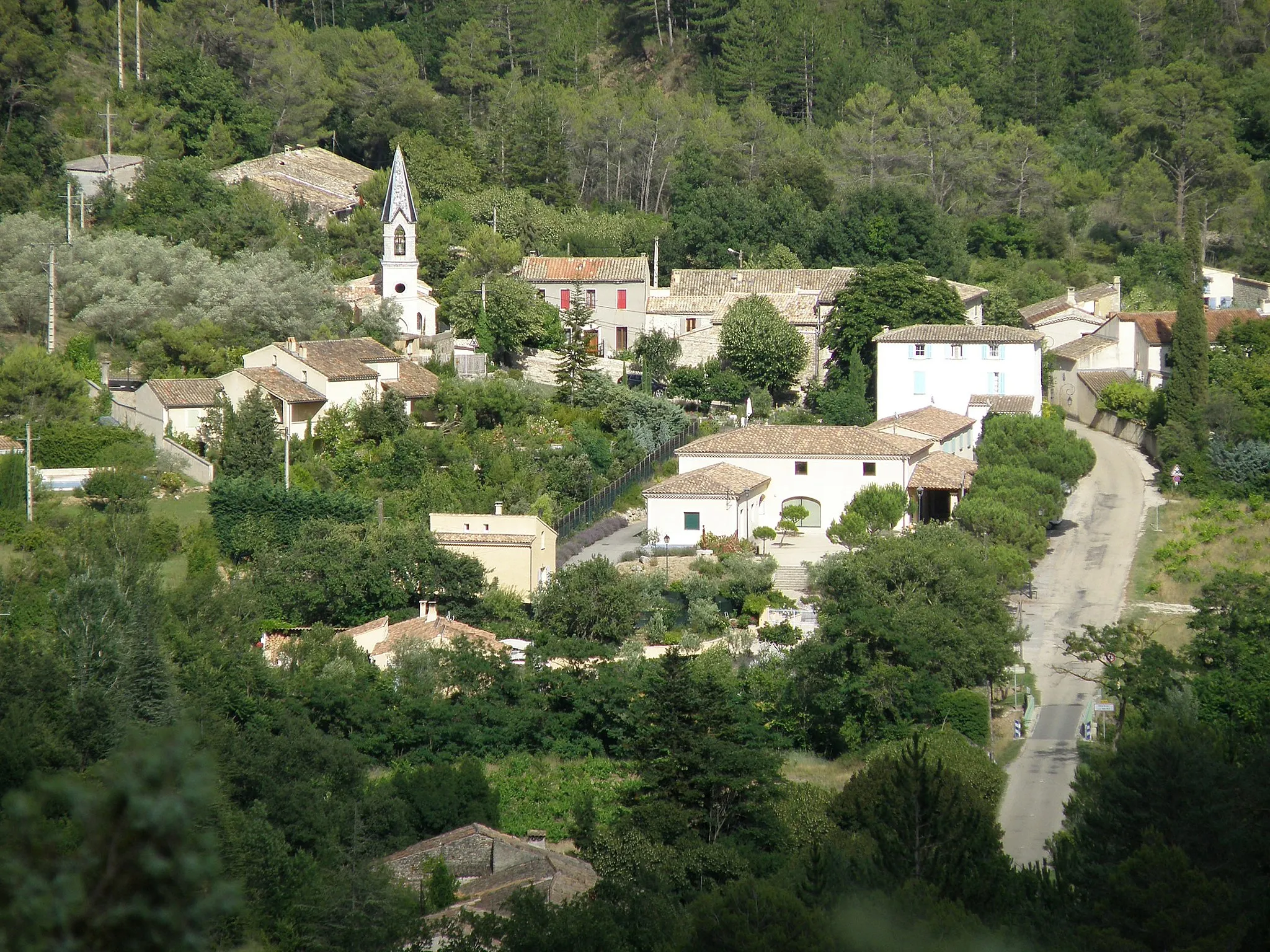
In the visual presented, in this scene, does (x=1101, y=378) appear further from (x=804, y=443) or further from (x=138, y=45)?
(x=138, y=45)

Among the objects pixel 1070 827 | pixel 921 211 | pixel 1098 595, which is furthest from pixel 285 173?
pixel 1070 827

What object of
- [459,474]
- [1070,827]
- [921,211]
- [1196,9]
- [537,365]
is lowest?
[1070,827]

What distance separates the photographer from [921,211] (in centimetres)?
5244

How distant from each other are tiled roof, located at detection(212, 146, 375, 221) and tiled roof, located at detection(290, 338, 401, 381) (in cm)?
1403

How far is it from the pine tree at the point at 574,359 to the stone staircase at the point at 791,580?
10.0m

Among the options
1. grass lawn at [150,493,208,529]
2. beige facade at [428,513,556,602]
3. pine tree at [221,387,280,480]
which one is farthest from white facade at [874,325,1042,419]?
grass lawn at [150,493,208,529]

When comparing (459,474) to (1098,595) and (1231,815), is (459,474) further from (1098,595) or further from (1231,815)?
(1231,815)

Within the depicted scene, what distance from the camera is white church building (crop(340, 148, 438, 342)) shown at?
154 feet

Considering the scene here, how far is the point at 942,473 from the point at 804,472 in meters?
3.54

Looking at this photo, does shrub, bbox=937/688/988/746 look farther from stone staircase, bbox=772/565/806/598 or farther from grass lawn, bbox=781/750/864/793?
stone staircase, bbox=772/565/806/598

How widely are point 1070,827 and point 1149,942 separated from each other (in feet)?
20.0

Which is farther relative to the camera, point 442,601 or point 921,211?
point 921,211

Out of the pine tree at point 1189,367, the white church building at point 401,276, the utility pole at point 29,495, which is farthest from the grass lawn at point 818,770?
the white church building at point 401,276

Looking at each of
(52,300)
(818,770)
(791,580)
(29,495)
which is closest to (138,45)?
(52,300)
